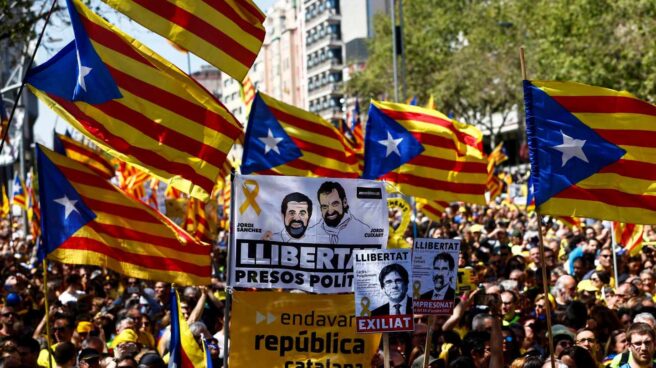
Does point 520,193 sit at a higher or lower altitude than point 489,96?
lower

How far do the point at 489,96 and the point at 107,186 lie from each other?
54.7 m

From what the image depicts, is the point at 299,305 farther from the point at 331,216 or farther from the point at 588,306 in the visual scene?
the point at 588,306

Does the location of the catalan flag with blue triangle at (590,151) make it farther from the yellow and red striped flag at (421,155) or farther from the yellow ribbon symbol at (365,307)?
the yellow and red striped flag at (421,155)

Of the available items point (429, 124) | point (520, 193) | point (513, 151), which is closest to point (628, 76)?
point (520, 193)

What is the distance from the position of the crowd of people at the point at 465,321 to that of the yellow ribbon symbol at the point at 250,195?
140 cm

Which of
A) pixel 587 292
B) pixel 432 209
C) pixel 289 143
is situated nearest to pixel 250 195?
pixel 587 292

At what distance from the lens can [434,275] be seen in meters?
8.27

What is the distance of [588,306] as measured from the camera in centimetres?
1170

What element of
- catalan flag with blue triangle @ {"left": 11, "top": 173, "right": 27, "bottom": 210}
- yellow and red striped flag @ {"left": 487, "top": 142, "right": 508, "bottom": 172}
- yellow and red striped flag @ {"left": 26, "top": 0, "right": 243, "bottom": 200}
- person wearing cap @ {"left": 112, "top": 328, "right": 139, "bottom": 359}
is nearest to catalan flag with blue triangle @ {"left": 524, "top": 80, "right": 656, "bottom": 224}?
yellow and red striped flag @ {"left": 26, "top": 0, "right": 243, "bottom": 200}

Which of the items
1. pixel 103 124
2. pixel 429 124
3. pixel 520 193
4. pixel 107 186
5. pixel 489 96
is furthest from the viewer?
pixel 489 96

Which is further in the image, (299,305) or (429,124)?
(429,124)

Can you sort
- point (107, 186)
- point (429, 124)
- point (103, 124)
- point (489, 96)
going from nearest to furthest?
1. point (103, 124)
2. point (107, 186)
3. point (429, 124)
4. point (489, 96)

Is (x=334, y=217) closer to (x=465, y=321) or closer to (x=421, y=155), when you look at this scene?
(x=465, y=321)

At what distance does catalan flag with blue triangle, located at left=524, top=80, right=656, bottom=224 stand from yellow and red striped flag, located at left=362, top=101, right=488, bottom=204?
170 inches
